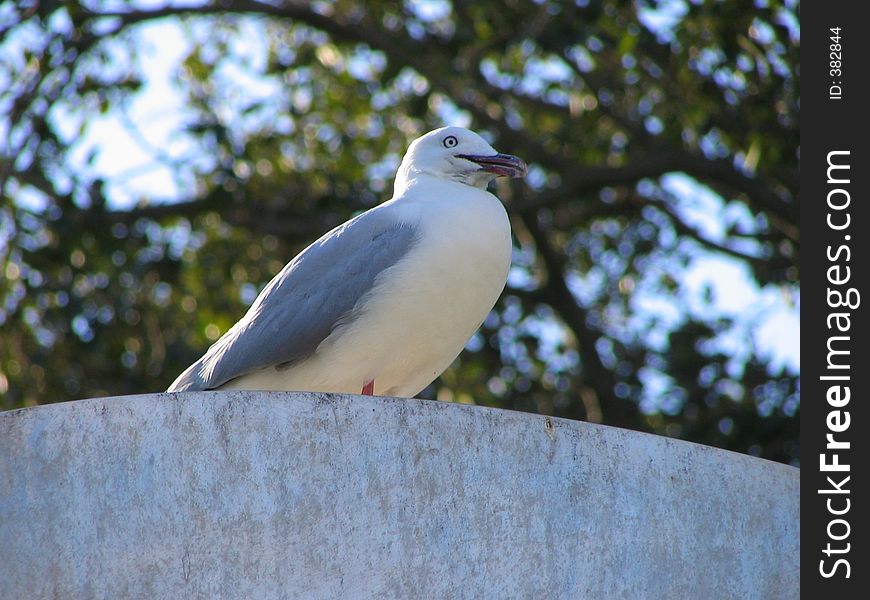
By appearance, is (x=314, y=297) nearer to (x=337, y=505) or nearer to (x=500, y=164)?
(x=500, y=164)

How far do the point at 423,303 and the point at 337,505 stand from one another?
4.68ft

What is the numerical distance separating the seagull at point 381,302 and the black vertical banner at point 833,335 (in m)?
1.19

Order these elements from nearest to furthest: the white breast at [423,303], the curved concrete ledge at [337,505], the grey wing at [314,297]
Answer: the curved concrete ledge at [337,505] → the white breast at [423,303] → the grey wing at [314,297]

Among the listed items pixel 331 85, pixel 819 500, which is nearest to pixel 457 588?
pixel 819 500

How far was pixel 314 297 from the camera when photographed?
19.3 ft

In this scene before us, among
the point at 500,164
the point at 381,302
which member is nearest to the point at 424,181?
the point at 500,164

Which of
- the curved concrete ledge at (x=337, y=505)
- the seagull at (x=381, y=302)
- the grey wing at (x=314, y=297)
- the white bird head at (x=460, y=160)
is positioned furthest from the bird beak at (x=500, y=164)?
the curved concrete ledge at (x=337, y=505)

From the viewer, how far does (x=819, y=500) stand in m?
5.02

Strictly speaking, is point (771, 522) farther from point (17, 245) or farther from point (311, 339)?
point (17, 245)

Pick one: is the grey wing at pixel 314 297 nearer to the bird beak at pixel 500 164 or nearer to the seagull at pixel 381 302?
the seagull at pixel 381 302

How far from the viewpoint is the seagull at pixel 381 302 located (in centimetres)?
570

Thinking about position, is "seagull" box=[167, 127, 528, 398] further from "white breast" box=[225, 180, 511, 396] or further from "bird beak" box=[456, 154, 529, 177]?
"bird beak" box=[456, 154, 529, 177]

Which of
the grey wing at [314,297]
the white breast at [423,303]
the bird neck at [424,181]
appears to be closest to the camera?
Result: the white breast at [423,303]

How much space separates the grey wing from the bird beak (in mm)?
519
